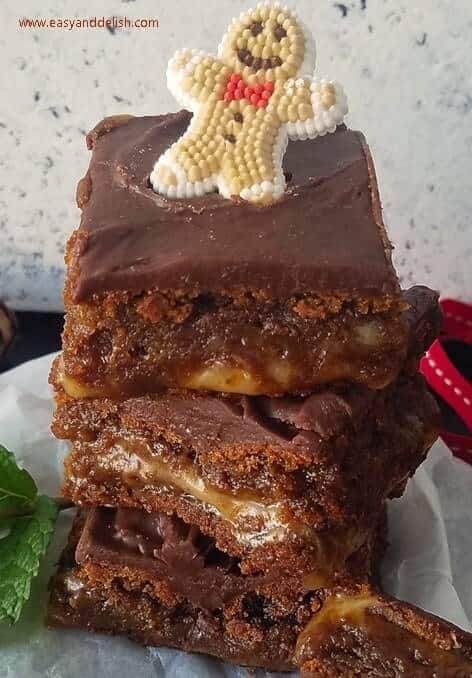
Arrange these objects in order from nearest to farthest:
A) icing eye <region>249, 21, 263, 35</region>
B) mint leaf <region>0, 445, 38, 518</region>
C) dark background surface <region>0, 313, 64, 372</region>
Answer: icing eye <region>249, 21, 263, 35</region>, mint leaf <region>0, 445, 38, 518</region>, dark background surface <region>0, 313, 64, 372</region>

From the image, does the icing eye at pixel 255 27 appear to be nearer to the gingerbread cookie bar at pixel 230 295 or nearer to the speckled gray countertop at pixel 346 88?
the gingerbread cookie bar at pixel 230 295

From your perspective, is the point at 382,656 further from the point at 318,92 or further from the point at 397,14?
the point at 397,14

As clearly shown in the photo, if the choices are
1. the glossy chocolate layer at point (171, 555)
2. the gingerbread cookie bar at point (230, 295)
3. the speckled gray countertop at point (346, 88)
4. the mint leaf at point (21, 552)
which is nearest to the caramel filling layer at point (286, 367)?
the gingerbread cookie bar at point (230, 295)

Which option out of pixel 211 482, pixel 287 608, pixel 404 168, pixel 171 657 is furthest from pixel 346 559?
pixel 404 168

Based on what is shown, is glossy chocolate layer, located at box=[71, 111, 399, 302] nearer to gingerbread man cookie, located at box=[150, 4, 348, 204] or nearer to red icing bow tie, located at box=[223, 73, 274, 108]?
gingerbread man cookie, located at box=[150, 4, 348, 204]

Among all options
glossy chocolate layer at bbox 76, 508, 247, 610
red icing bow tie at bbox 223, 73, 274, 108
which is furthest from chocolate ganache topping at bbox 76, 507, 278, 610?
red icing bow tie at bbox 223, 73, 274, 108

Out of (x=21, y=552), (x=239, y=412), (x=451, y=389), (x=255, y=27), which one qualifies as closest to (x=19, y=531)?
(x=21, y=552)
